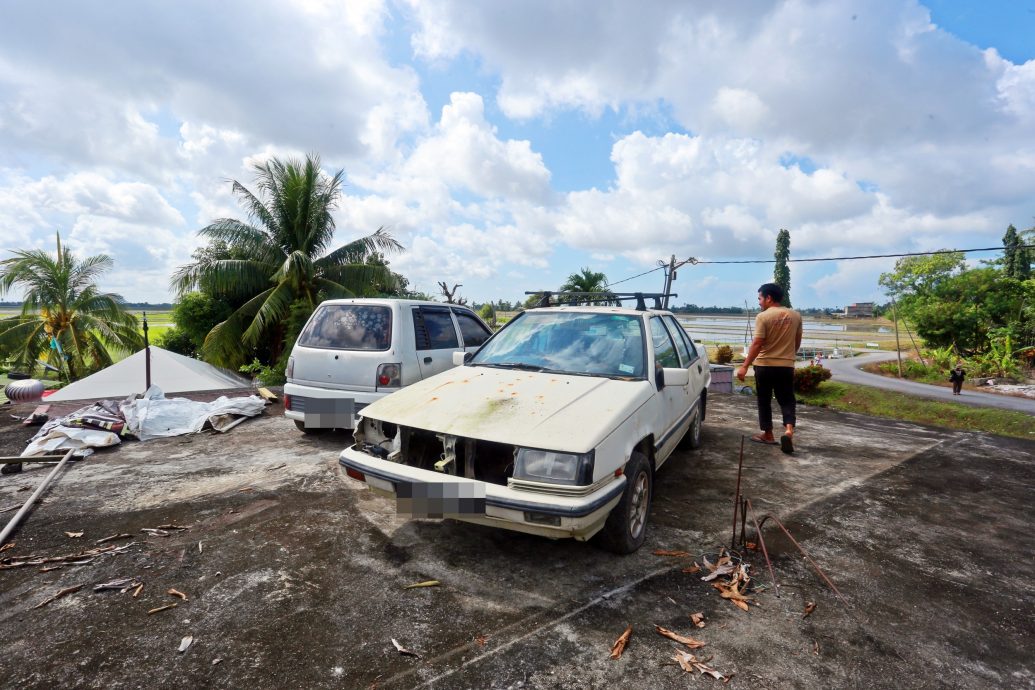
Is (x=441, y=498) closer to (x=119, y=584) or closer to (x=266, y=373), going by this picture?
(x=119, y=584)

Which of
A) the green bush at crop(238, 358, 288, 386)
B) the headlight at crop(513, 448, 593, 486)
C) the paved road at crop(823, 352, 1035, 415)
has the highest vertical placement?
the headlight at crop(513, 448, 593, 486)

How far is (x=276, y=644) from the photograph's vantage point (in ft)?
7.27

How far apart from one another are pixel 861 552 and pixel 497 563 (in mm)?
2359

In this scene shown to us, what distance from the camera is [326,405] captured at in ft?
16.1

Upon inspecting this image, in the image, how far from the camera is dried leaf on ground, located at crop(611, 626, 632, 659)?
2.17m

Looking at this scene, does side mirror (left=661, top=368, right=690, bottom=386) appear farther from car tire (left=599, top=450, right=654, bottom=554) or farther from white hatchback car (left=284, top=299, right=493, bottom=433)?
white hatchback car (left=284, top=299, right=493, bottom=433)

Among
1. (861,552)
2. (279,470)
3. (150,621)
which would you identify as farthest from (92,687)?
(861,552)

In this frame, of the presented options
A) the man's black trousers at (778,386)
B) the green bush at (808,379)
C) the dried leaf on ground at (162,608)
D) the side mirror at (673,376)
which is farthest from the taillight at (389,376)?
the green bush at (808,379)

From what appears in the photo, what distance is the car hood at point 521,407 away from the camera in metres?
2.62

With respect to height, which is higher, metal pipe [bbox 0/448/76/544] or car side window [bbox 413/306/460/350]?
car side window [bbox 413/306/460/350]

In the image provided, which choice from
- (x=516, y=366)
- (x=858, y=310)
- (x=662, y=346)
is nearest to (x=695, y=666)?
(x=516, y=366)

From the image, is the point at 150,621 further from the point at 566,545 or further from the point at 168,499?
the point at 566,545

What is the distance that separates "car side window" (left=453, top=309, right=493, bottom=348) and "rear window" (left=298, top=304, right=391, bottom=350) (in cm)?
112

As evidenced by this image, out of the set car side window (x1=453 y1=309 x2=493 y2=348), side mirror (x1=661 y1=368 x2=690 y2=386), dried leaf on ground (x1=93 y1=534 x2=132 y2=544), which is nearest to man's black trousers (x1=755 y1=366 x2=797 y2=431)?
side mirror (x1=661 y1=368 x2=690 y2=386)
